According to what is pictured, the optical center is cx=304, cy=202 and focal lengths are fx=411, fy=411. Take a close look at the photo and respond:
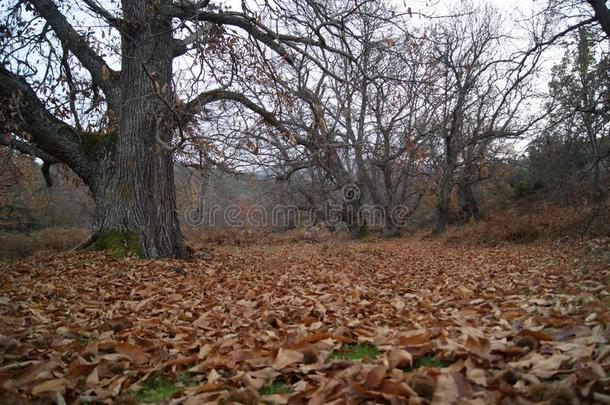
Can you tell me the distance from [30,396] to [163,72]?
6367 mm

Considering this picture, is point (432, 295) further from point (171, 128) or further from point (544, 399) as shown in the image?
point (171, 128)

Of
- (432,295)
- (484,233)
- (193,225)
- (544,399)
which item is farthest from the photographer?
(193,225)

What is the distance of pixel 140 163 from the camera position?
7.04m

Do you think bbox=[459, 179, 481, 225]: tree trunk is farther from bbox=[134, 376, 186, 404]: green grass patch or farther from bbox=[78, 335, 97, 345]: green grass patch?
bbox=[134, 376, 186, 404]: green grass patch

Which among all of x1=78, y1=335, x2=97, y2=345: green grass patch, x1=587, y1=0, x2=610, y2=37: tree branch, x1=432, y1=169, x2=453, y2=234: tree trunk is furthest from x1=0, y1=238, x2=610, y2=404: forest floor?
x1=432, y1=169, x2=453, y2=234: tree trunk

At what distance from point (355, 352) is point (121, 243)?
17.8ft

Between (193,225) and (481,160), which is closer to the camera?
(481,160)

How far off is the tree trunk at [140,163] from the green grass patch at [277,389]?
17.6ft

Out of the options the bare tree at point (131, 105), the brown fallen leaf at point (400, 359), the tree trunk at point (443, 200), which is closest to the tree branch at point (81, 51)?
the bare tree at point (131, 105)

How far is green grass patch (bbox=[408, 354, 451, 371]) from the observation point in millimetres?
2229

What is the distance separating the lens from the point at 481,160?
19.8 meters

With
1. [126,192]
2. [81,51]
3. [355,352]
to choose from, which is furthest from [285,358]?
[81,51]

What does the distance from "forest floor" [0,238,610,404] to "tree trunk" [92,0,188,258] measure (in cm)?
172

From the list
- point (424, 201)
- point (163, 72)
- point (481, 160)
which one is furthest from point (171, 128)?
point (424, 201)
